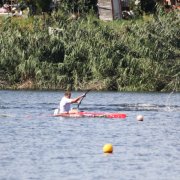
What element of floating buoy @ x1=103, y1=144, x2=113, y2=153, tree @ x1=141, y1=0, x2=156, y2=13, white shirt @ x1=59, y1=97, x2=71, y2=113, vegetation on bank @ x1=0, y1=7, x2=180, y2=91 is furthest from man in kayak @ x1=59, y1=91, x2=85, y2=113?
tree @ x1=141, y1=0, x2=156, y2=13

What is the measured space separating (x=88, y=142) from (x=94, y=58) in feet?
111

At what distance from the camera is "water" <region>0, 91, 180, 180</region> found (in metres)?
30.3

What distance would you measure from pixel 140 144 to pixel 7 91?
33187 millimetres

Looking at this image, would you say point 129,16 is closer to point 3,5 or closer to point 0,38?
point 3,5

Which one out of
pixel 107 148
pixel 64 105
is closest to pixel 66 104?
pixel 64 105

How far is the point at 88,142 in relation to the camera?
37688mm

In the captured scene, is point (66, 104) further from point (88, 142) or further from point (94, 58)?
point (94, 58)

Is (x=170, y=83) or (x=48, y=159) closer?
(x=48, y=159)

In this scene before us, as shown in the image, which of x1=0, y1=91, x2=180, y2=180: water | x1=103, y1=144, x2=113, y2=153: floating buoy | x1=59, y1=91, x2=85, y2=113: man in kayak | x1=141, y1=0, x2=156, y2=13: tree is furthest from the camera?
x1=141, y1=0, x2=156, y2=13: tree

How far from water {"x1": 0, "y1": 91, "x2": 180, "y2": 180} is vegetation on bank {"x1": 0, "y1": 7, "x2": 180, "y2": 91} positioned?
1076 cm

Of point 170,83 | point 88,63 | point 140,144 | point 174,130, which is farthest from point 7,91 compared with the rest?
point 140,144

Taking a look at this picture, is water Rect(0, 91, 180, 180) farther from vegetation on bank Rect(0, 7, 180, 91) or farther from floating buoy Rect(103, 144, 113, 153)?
vegetation on bank Rect(0, 7, 180, 91)

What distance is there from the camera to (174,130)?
43.4 metres

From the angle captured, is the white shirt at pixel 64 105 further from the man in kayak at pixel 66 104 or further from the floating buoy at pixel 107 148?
the floating buoy at pixel 107 148
